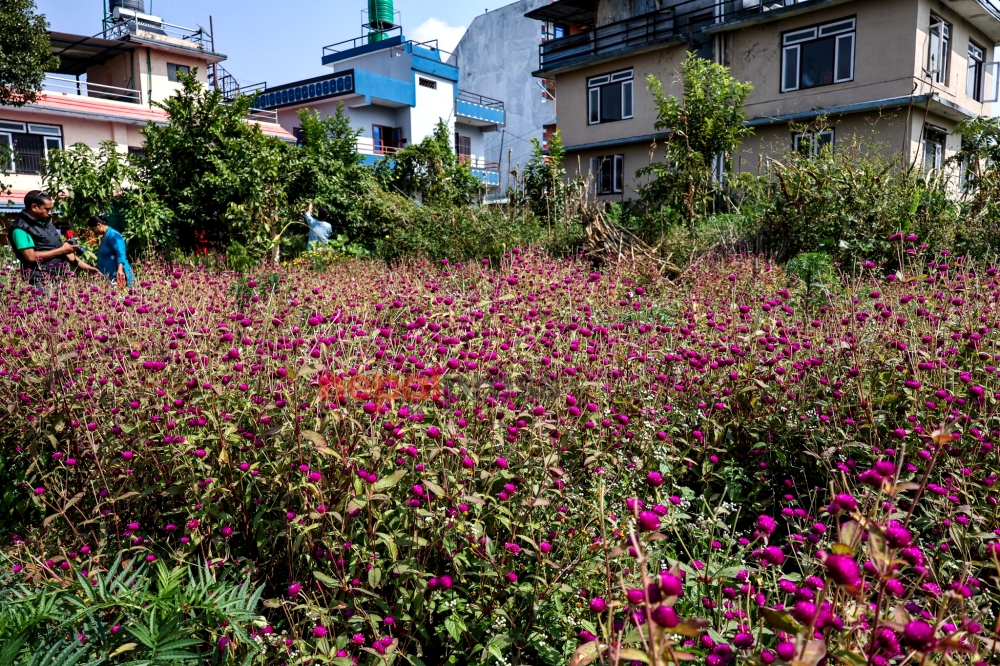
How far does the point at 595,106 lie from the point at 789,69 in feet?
21.7

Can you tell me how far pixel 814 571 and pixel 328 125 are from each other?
17.5 m

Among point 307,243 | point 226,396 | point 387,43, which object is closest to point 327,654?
point 226,396

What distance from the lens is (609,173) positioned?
2394cm

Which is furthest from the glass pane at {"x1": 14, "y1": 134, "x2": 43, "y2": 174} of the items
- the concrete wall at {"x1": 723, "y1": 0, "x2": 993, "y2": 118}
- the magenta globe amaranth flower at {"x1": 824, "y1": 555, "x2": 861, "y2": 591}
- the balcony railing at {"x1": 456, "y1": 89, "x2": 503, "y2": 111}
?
the magenta globe amaranth flower at {"x1": 824, "y1": 555, "x2": 861, "y2": 591}

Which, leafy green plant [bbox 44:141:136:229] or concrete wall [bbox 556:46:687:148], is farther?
concrete wall [bbox 556:46:687:148]

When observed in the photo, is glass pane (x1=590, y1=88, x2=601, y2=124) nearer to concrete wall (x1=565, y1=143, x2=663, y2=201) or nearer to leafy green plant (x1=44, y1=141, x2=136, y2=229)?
concrete wall (x1=565, y1=143, x2=663, y2=201)

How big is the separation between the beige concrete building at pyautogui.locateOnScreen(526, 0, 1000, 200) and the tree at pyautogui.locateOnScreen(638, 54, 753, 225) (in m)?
1.30

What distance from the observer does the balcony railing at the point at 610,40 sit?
21.3m

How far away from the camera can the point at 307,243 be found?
13.7 m

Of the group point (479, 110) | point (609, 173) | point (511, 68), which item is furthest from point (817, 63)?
point (511, 68)

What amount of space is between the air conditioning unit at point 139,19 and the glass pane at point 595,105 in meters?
18.9

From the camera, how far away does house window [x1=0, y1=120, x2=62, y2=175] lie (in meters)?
23.4

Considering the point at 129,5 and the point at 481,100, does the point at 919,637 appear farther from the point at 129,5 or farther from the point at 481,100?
the point at 481,100

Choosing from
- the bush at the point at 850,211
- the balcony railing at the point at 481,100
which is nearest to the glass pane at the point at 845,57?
the bush at the point at 850,211
